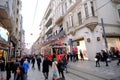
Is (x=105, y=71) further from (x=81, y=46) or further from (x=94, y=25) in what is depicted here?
(x=81, y=46)

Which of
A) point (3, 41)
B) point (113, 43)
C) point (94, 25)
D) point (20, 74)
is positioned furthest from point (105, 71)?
point (3, 41)

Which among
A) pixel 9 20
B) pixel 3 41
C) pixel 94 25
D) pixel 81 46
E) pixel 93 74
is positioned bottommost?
pixel 93 74

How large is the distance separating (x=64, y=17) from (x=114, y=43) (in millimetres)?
13366

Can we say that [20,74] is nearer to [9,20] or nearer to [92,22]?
[9,20]

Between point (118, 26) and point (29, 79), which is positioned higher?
point (118, 26)

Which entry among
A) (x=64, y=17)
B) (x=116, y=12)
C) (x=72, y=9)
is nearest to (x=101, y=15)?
(x=116, y=12)

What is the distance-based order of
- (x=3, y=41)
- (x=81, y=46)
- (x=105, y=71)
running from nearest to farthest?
1. (x=105, y=71)
2. (x=3, y=41)
3. (x=81, y=46)

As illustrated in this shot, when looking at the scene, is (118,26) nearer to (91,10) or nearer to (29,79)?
(91,10)

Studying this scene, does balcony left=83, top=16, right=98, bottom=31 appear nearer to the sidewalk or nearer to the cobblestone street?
the sidewalk

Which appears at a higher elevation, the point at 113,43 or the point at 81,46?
the point at 113,43

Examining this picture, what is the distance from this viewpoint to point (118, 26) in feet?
68.3

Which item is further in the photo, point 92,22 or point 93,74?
point 92,22

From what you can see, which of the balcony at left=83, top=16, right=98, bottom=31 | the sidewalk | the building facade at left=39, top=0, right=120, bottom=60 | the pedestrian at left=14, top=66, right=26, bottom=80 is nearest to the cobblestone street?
the sidewalk

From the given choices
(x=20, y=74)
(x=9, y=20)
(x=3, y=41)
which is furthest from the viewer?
(x=3, y=41)
